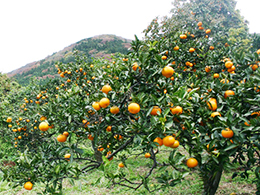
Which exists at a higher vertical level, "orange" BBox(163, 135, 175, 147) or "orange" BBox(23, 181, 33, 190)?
"orange" BBox(163, 135, 175, 147)

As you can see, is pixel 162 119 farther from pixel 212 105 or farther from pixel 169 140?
pixel 212 105

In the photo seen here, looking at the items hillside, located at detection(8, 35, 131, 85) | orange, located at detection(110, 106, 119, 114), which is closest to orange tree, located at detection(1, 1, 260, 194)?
orange, located at detection(110, 106, 119, 114)

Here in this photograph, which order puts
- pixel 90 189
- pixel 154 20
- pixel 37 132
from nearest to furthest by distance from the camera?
pixel 90 189, pixel 37 132, pixel 154 20

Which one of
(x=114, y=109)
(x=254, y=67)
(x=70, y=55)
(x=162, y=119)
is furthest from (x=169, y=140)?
(x=70, y=55)

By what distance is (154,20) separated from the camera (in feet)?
17.7

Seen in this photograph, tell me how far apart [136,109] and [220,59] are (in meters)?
1.89

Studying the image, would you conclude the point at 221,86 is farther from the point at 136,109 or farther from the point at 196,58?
the point at 196,58

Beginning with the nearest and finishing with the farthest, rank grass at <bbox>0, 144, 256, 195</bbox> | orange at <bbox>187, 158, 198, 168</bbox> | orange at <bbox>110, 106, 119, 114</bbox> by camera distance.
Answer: orange at <bbox>187, 158, 198, 168</bbox>, orange at <bbox>110, 106, 119, 114</bbox>, grass at <bbox>0, 144, 256, 195</bbox>

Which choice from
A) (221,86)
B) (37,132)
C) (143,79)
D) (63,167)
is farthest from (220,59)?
(37,132)

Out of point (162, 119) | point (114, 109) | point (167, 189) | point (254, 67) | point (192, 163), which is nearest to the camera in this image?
point (162, 119)

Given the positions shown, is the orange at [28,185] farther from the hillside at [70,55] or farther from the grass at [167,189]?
the hillside at [70,55]

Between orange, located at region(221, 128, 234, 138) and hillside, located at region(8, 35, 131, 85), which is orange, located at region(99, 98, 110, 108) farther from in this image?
hillside, located at region(8, 35, 131, 85)

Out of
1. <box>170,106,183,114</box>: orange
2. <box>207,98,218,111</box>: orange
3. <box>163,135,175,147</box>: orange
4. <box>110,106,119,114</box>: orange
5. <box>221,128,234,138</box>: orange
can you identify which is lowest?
<box>221,128,234,138</box>: orange

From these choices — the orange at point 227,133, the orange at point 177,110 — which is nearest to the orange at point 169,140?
the orange at point 177,110
